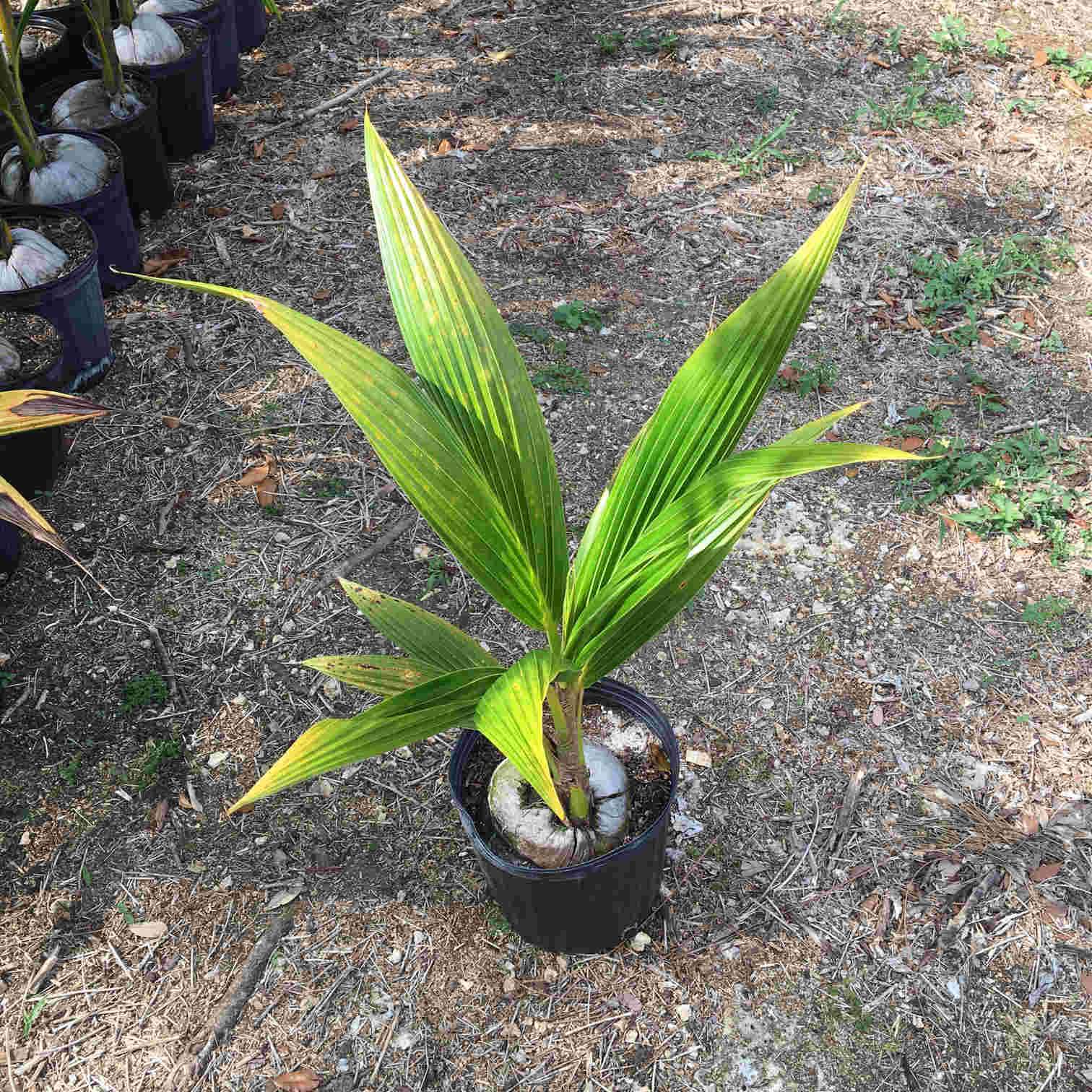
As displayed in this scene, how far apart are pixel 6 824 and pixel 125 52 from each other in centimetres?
260

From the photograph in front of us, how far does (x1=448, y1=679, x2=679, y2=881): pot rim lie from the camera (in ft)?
5.46

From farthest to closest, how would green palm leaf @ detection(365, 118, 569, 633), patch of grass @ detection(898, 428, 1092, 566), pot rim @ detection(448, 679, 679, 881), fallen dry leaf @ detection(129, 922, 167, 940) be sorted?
patch of grass @ detection(898, 428, 1092, 566) → fallen dry leaf @ detection(129, 922, 167, 940) → pot rim @ detection(448, 679, 679, 881) → green palm leaf @ detection(365, 118, 569, 633)

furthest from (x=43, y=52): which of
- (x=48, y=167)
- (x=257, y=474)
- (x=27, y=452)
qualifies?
(x=257, y=474)

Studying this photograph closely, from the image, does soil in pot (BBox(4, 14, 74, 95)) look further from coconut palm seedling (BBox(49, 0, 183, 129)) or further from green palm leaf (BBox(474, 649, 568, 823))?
green palm leaf (BBox(474, 649, 568, 823))

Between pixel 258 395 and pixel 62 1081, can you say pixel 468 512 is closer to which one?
pixel 62 1081

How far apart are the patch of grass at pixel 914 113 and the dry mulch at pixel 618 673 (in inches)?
2.0

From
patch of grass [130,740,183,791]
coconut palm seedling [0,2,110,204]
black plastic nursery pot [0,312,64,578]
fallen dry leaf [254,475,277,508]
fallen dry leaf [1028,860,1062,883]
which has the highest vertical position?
coconut palm seedling [0,2,110,204]

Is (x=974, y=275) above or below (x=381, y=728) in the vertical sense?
below

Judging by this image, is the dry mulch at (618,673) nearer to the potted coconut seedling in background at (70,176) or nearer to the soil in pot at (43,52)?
the potted coconut seedling in background at (70,176)

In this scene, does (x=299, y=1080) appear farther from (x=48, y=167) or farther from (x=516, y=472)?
(x=48, y=167)

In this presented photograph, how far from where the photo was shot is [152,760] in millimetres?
2209

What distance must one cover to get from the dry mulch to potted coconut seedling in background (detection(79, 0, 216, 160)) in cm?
13

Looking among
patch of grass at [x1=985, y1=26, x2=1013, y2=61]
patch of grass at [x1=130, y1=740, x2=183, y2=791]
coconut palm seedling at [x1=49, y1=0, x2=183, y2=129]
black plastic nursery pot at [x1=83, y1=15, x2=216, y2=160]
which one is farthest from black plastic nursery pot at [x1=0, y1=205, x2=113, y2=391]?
patch of grass at [x1=985, y1=26, x2=1013, y2=61]

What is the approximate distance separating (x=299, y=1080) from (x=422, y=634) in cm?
86
